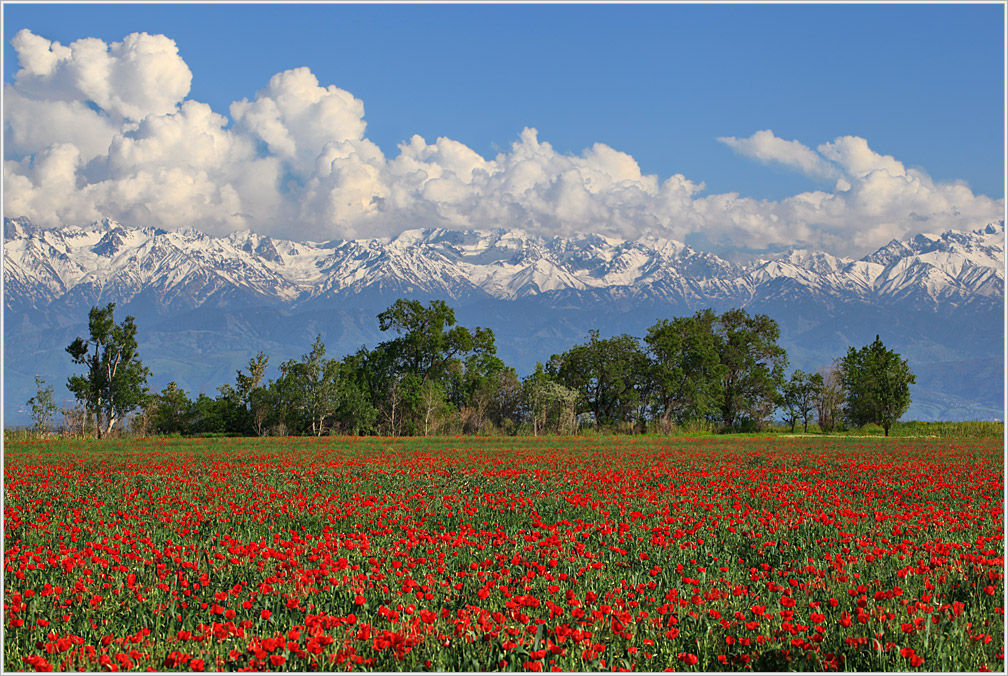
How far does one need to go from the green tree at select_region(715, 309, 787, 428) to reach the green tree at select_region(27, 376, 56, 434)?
180 ft

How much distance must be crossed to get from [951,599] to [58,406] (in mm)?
49013

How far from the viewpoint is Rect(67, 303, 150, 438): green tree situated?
53.9 meters

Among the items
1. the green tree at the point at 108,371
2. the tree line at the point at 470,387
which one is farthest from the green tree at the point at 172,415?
the green tree at the point at 108,371

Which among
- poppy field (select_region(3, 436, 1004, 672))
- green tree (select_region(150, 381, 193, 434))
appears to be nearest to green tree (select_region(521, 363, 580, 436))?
green tree (select_region(150, 381, 193, 434))

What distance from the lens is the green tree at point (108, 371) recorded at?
5394 centimetres

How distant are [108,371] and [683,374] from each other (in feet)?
155

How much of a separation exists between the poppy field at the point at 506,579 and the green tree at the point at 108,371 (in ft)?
144

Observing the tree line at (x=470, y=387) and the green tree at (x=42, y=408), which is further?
the tree line at (x=470, y=387)

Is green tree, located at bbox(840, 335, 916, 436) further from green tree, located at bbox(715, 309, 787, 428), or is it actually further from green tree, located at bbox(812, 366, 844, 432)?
green tree, located at bbox(812, 366, 844, 432)

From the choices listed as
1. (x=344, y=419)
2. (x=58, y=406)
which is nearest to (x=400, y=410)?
(x=344, y=419)

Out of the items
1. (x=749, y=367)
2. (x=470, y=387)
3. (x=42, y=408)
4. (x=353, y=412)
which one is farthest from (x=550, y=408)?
(x=42, y=408)

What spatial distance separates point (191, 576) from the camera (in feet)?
24.7

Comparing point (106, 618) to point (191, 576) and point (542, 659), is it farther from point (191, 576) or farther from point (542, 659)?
point (542, 659)

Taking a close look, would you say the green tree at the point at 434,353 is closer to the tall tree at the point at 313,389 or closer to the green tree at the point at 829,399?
the tall tree at the point at 313,389
